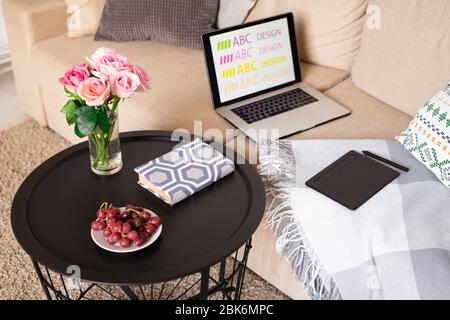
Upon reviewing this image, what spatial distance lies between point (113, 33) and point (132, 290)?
3.24 feet

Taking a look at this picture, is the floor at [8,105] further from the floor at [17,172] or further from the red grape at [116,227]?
the red grape at [116,227]

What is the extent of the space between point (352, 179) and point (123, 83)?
1.98 ft

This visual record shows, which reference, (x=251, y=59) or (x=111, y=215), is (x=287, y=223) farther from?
(x=251, y=59)

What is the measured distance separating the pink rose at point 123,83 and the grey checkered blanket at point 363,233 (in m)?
0.42

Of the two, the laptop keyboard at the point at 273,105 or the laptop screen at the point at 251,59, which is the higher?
the laptop screen at the point at 251,59

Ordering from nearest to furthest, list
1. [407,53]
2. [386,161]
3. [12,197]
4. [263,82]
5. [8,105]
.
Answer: [386,161], [407,53], [263,82], [12,197], [8,105]

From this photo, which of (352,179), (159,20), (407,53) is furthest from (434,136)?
(159,20)

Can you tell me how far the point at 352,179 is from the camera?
1290 millimetres

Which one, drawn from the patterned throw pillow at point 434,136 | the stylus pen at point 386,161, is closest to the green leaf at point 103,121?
the stylus pen at point 386,161

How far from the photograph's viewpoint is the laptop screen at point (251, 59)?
5.10ft

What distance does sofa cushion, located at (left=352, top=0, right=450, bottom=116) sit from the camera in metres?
1.47

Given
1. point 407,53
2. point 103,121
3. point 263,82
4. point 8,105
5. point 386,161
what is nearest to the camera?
point 103,121

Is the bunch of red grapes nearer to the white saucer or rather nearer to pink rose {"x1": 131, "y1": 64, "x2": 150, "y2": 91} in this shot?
the white saucer
